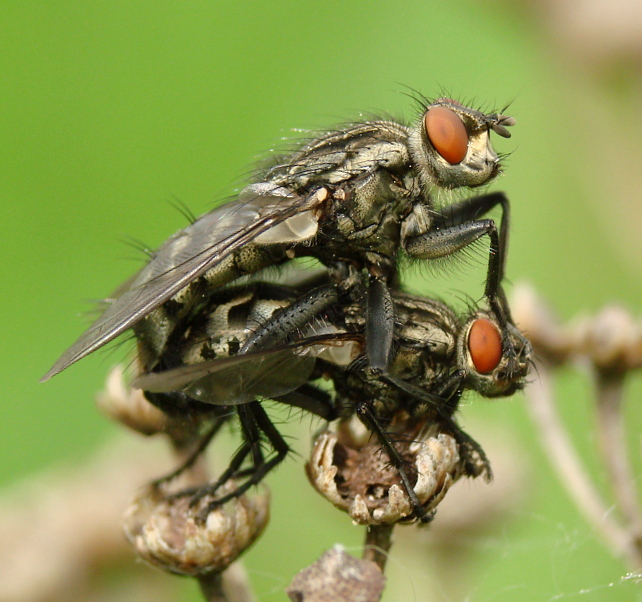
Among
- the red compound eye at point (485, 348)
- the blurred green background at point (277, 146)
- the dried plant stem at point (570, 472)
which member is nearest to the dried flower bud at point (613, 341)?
the dried plant stem at point (570, 472)

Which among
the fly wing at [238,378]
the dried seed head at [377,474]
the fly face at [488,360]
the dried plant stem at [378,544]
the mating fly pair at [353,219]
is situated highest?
the mating fly pair at [353,219]

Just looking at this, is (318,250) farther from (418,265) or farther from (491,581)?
(491,581)

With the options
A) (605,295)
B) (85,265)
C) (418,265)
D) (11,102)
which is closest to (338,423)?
(418,265)

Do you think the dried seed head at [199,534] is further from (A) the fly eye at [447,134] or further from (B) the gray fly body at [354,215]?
(A) the fly eye at [447,134]

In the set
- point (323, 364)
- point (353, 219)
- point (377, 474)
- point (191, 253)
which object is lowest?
point (377, 474)

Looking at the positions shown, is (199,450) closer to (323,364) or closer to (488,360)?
(323,364)

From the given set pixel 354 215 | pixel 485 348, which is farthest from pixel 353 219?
pixel 485 348
